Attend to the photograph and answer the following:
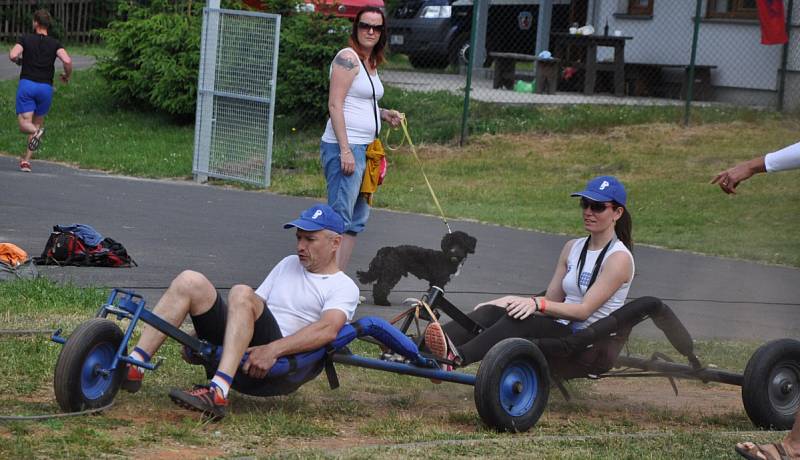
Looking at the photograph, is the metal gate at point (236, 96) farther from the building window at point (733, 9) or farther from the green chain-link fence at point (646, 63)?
the building window at point (733, 9)

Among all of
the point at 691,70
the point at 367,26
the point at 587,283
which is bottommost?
the point at 587,283

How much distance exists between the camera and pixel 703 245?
1213 cm

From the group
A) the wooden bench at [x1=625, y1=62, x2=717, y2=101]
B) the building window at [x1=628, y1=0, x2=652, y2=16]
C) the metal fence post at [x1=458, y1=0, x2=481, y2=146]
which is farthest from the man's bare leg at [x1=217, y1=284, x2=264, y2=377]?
the building window at [x1=628, y1=0, x2=652, y2=16]

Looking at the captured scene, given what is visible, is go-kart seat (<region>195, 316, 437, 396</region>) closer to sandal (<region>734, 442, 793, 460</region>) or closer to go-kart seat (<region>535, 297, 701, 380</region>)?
go-kart seat (<region>535, 297, 701, 380</region>)

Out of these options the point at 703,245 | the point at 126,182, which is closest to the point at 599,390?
the point at 703,245

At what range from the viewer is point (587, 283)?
620 centimetres

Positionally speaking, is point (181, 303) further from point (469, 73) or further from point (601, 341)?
point (469, 73)

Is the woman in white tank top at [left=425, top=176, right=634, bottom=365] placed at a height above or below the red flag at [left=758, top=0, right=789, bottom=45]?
below

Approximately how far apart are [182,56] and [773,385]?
14424 millimetres

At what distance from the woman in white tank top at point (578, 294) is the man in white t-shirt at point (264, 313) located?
557 mm

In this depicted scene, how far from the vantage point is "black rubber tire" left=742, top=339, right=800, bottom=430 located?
593 centimetres

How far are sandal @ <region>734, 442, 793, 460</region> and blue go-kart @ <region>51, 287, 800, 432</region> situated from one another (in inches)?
38.0

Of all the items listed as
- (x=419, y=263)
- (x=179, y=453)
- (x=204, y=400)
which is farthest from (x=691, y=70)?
(x=179, y=453)

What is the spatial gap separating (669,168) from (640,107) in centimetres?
312
